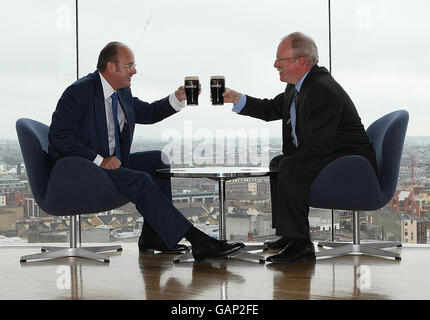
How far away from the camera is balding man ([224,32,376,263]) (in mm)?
3609

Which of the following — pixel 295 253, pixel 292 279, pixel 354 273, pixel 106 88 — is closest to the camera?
pixel 292 279

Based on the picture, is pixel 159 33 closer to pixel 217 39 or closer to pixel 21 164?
pixel 217 39

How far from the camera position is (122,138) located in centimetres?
392

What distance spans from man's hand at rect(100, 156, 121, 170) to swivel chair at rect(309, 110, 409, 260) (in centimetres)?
105

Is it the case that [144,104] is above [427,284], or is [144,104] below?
above

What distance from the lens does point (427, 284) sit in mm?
3102

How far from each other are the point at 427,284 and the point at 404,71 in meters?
1.94

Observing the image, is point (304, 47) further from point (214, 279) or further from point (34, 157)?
point (34, 157)

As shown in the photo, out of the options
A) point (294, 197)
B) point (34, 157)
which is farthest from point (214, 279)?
point (34, 157)

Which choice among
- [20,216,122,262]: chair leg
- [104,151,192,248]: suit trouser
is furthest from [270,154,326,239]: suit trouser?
[20,216,122,262]: chair leg

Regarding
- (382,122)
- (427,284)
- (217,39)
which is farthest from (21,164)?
(427,284)

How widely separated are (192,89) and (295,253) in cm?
106

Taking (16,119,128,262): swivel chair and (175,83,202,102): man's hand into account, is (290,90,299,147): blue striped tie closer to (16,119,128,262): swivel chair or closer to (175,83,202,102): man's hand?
(175,83,202,102): man's hand

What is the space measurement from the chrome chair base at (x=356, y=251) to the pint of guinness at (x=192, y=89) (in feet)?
3.60
